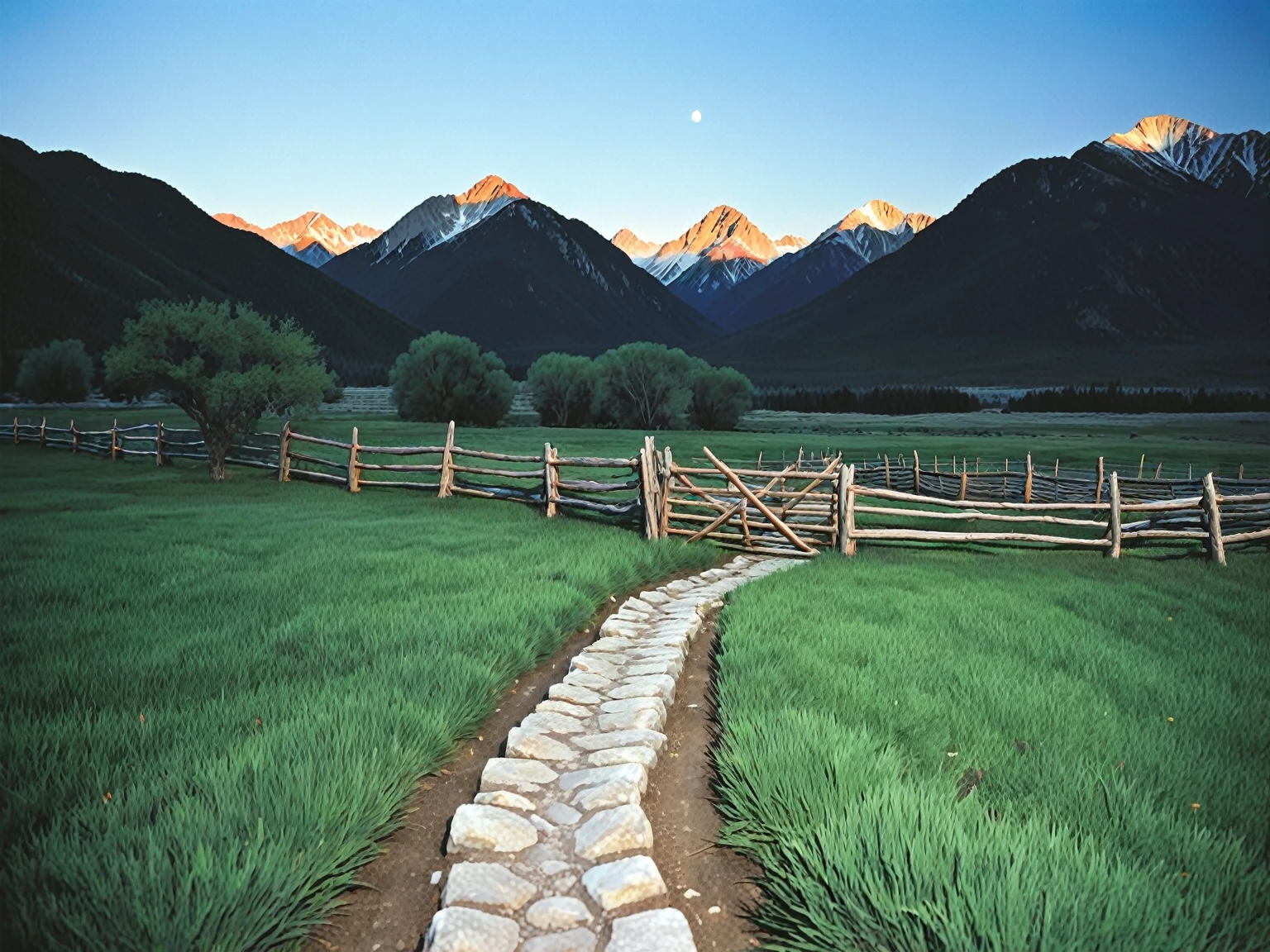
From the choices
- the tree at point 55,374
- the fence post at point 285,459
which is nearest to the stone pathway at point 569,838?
the fence post at point 285,459

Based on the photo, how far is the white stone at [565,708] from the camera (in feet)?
15.1

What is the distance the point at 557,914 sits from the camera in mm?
2658

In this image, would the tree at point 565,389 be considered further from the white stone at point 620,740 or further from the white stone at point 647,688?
the white stone at point 620,740

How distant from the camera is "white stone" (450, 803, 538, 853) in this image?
3.10 meters

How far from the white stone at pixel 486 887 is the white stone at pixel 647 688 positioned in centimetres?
205

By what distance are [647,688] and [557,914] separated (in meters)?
2.34

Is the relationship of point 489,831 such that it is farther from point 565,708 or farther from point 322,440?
point 322,440

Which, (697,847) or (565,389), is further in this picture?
(565,389)

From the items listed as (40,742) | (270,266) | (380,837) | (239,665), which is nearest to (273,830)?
(380,837)

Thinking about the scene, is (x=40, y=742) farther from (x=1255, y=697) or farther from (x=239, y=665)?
(x=1255, y=697)

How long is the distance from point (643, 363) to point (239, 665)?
5742 cm

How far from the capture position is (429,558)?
8.59 m

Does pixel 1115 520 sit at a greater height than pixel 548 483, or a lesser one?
lesser

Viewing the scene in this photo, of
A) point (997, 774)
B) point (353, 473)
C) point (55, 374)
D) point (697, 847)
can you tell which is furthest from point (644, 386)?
point (697, 847)
